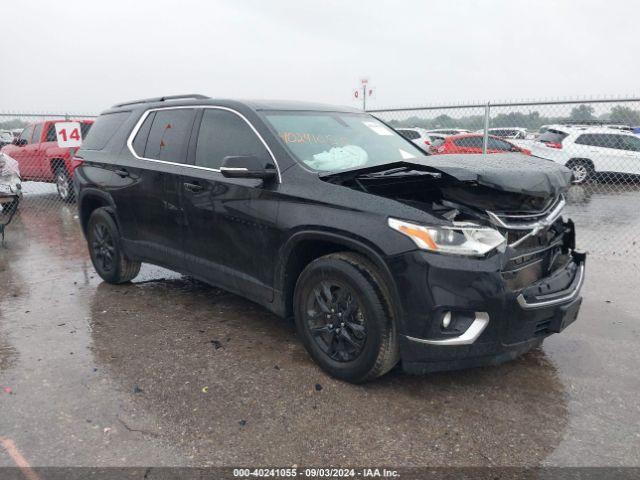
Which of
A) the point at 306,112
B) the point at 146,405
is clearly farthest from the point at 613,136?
the point at 146,405

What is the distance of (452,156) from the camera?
3441 mm

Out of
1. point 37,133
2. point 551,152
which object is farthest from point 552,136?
point 37,133

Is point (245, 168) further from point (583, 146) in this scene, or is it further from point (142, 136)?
point (583, 146)

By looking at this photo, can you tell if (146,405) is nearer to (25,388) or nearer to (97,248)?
(25,388)

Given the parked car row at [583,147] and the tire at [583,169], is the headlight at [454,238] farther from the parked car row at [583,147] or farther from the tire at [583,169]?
the tire at [583,169]

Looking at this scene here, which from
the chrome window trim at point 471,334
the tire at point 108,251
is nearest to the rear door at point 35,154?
the tire at point 108,251

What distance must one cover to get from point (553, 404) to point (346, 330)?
51.4 inches

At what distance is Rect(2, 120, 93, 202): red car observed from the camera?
11648 millimetres

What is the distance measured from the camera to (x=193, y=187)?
4.13 m

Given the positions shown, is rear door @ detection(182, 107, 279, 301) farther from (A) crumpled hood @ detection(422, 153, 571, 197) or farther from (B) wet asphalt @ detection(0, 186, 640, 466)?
(A) crumpled hood @ detection(422, 153, 571, 197)

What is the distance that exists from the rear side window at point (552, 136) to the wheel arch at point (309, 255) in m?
13.0

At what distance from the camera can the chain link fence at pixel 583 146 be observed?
787 centimetres

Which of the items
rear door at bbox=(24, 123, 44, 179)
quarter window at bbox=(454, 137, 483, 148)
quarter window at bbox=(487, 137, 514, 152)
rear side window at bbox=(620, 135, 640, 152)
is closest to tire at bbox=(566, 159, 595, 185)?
rear side window at bbox=(620, 135, 640, 152)

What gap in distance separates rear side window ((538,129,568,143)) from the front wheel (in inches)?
484
